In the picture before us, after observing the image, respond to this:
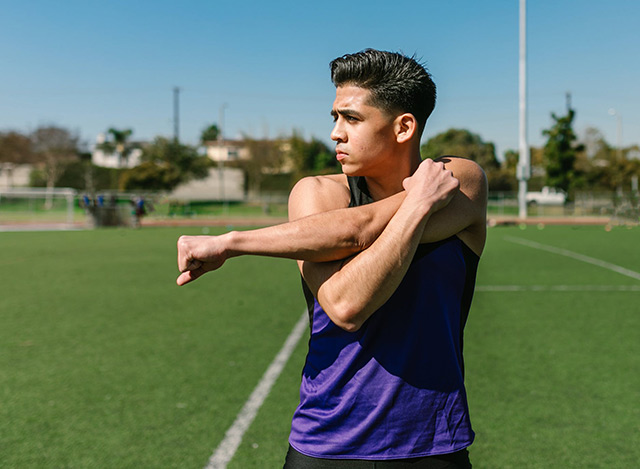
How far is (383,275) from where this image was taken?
61.9 inches

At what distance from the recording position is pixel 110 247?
18.7 m

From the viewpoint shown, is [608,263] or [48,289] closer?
[48,289]

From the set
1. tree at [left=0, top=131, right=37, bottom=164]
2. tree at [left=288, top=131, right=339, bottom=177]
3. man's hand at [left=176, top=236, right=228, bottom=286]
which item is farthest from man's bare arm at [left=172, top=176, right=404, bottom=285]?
tree at [left=0, top=131, right=37, bottom=164]

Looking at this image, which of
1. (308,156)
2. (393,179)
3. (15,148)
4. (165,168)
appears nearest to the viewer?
(393,179)

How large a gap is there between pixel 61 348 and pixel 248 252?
5711 mm

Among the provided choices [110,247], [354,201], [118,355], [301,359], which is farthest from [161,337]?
[110,247]

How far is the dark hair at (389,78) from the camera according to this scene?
1663 mm

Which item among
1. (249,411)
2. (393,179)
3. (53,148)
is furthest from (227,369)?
(53,148)

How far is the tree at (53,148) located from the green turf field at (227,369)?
47633 mm

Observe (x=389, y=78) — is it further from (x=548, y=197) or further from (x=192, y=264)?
(x=548, y=197)

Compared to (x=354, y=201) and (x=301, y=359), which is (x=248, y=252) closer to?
(x=354, y=201)

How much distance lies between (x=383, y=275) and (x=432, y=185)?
0.27m

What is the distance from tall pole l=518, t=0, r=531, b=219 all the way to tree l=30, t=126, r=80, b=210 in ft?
130

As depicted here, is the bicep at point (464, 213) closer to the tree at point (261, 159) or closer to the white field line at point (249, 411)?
the white field line at point (249, 411)
